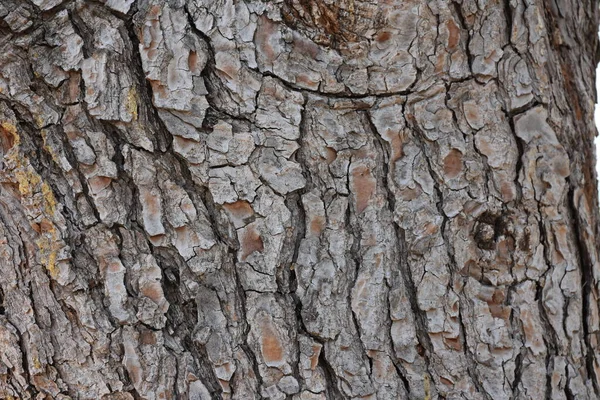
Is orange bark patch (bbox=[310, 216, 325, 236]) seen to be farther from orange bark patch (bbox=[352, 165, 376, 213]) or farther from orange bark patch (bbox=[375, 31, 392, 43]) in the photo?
orange bark patch (bbox=[375, 31, 392, 43])

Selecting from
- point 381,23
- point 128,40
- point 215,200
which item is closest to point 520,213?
point 381,23

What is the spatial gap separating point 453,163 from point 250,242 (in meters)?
0.44

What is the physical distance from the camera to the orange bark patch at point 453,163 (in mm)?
1196

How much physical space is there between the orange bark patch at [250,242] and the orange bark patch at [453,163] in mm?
406

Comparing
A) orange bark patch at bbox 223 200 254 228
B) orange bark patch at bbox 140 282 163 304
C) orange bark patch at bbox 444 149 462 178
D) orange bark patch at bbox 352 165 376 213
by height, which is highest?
orange bark patch at bbox 444 149 462 178

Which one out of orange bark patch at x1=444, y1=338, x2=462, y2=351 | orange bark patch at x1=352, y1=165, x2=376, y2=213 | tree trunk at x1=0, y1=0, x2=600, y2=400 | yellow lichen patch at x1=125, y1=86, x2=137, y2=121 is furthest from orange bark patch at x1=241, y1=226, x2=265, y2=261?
orange bark patch at x1=444, y1=338, x2=462, y2=351

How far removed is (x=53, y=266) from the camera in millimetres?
1152

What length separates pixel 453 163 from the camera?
1.20 meters

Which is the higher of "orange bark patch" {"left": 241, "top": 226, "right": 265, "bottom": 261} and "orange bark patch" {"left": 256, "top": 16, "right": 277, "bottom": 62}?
"orange bark patch" {"left": 256, "top": 16, "right": 277, "bottom": 62}

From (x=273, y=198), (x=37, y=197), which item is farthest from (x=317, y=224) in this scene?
(x=37, y=197)

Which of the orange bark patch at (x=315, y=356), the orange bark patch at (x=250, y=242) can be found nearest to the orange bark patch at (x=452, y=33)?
the orange bark patch at (x=250, y=242)

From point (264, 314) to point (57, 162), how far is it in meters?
0.51

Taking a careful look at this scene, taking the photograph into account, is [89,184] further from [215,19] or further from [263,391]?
[263,391]

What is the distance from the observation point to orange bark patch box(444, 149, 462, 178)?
120cm
